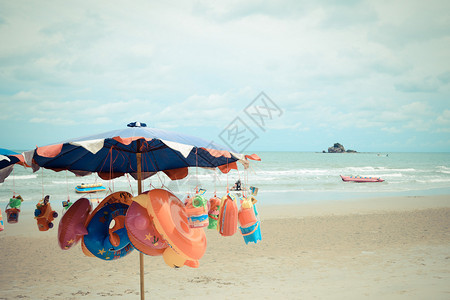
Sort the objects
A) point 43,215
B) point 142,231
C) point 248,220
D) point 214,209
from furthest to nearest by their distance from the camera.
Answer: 1. point 43,215
2. point 214,209
3. point 248,220
4. point 142,231

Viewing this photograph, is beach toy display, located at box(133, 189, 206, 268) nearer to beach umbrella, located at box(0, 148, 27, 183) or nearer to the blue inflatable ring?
the blue inflatable ring

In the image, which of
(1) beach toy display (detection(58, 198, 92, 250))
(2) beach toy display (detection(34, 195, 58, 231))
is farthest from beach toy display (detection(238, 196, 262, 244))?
(2) beach toy display (detection(34, 195, 58, 231))

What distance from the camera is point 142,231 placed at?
3.48 metres

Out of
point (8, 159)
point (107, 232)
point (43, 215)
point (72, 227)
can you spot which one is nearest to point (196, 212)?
point (107, 232)

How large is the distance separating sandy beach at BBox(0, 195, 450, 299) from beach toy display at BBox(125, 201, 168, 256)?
11.5 feet

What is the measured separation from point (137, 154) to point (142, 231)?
1006 millimetres

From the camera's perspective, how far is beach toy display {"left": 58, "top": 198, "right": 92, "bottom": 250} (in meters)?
3.84

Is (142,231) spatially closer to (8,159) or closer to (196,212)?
(196,212)

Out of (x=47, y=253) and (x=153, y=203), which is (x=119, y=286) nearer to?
(x=47, y=253)

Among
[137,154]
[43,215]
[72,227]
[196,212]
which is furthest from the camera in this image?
[43,215]

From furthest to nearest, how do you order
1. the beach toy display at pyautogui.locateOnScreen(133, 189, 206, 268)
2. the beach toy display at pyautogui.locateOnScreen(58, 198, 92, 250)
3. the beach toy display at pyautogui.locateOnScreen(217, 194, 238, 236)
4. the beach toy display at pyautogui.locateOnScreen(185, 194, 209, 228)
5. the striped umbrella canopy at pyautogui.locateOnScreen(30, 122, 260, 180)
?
the beach toy display at pyautogui.locateOnScreen(217, 194, 238, 236), the beach toy display at pyautogui.locateOnScreen(58, 198, 92, 250), the beach toy display at pyautogui.locateOnScreen(185, 194, 209, 228), the beach toy display at pyautogui.locateOnScreen(133, 189, 206, 268), the striped umbrella canopy at pyautogui.locateOnScreen(30, 122, 260, 180)

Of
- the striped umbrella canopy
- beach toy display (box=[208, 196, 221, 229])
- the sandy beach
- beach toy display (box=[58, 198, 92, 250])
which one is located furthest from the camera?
the sandy beach

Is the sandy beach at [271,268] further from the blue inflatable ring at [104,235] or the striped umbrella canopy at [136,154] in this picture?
the blue inflatable ring at [104,235]

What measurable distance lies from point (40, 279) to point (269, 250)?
5.76 metres
